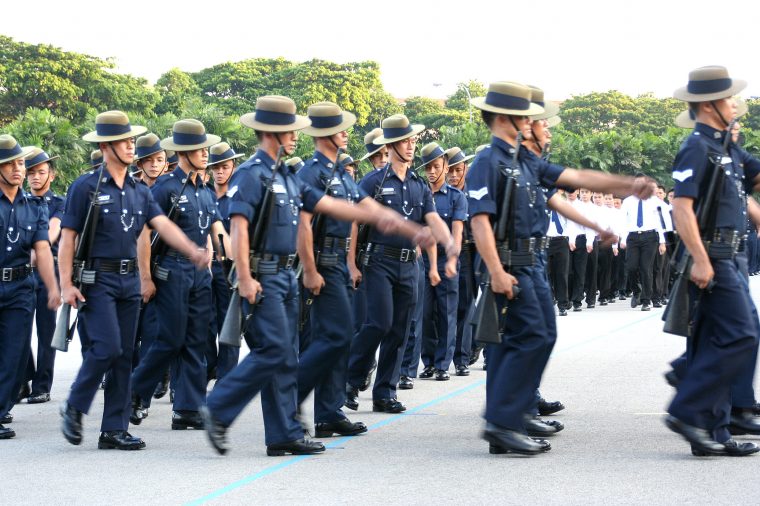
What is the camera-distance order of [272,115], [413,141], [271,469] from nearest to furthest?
[271,469], [272,115], [413,141]

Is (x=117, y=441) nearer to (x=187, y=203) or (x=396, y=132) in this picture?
(x=187, y=203)

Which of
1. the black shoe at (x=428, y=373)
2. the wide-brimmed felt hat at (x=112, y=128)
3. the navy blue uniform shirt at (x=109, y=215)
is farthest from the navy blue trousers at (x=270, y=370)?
the black shoe at (x=428, y=373)

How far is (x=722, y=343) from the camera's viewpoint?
7434 mm

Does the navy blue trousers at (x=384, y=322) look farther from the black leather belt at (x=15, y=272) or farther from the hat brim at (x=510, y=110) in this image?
the black leather belt at (x=15, y=272)

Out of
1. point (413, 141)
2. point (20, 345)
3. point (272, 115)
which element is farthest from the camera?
point (413, 141)

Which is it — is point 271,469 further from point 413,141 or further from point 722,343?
point 413,141

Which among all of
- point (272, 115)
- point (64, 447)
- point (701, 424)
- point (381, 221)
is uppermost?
point (272, 115)

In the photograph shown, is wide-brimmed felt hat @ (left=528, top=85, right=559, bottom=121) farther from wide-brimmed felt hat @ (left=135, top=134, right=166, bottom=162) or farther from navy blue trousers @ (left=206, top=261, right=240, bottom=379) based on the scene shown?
wide-brimmed felt hat @ (left=135, top=134, right=166, bottom=162)

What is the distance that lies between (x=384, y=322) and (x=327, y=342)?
46.7 inches

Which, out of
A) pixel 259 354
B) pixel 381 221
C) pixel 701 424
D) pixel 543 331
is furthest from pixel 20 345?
pixel 701 424

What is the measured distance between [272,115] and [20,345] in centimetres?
284

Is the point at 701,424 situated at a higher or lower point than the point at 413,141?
lower

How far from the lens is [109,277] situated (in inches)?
325

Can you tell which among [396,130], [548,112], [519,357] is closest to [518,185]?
[519,357]
